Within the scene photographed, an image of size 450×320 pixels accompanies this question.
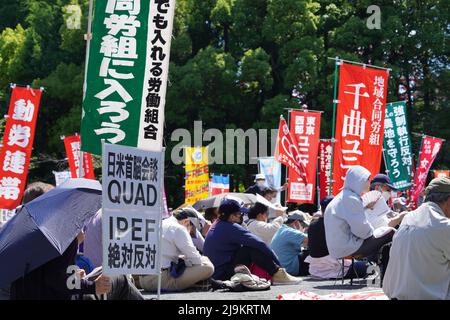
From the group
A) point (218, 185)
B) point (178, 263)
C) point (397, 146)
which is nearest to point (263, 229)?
point (178, 263)

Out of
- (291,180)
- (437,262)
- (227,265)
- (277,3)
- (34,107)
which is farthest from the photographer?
(277,3)

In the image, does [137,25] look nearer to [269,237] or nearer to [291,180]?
[269,237]

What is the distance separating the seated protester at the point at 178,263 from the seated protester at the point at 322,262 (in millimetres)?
1414

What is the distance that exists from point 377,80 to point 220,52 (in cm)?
1799

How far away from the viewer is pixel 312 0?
106 ft

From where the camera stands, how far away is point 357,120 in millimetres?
13617

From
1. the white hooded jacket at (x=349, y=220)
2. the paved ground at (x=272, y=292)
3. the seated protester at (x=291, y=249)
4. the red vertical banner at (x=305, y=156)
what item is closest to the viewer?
the paved ground at (x=272, y=292)

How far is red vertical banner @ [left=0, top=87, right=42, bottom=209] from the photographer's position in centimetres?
1727

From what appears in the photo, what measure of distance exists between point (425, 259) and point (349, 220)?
3.70 meters

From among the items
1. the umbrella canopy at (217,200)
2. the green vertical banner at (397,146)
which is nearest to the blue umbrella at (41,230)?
the umbrella canopy at (217,200)

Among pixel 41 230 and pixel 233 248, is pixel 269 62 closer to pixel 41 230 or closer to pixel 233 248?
pixel 233 248

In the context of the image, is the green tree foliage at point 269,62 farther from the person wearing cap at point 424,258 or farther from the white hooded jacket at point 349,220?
the person wearing cap at point 424,258

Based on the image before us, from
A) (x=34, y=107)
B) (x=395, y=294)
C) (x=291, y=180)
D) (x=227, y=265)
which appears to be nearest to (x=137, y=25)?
(x=227, y=265)

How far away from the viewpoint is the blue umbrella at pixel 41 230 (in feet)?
18.6
